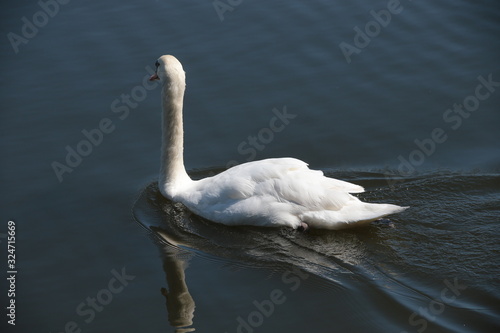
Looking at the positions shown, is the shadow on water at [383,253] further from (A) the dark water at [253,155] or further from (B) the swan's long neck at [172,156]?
(B) the swan's long neck at [172,156]

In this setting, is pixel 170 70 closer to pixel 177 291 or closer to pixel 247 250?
pixel 247 250

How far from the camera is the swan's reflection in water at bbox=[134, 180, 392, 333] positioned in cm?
884

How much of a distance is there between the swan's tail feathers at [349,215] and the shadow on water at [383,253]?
0.20 meters

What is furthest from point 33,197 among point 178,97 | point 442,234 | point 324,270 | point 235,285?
point 442,234

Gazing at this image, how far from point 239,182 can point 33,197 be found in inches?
124

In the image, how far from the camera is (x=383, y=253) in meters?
9.25

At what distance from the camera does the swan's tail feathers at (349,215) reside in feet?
31.0

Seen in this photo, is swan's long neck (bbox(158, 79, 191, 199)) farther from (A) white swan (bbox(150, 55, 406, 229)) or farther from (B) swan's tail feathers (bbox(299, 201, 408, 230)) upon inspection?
(B) swan's tail feathers (bbox(299, 201, 408, 230))

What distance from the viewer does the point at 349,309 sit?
8.30 meters

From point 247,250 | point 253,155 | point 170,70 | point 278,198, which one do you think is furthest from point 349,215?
point 170,70

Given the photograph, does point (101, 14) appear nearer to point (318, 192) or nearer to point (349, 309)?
point (318, 192)

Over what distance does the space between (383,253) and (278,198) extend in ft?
5.05

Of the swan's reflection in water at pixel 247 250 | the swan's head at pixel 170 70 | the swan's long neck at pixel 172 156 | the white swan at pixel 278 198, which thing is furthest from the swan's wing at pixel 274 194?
the swan's head at pixel 170 70

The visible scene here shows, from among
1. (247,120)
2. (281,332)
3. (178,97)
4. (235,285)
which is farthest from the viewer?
(247,120)
